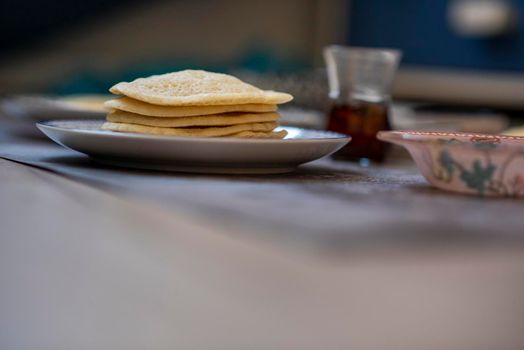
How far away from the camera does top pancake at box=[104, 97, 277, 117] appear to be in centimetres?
82

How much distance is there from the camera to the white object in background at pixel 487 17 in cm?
384

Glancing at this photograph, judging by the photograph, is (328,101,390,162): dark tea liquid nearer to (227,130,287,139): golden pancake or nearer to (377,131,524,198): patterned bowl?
(227,130,287,139): golden pancake

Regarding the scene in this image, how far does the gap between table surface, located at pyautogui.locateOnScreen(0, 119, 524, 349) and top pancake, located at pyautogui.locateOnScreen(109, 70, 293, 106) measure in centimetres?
8

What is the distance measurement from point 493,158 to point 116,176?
1.01 feet

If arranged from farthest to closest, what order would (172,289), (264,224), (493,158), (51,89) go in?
(51,89)
(172,289)
(493,158)
(264,224)

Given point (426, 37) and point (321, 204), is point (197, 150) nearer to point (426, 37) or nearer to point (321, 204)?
point (321, 204)

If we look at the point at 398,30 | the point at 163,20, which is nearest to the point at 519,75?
the point at 398,30

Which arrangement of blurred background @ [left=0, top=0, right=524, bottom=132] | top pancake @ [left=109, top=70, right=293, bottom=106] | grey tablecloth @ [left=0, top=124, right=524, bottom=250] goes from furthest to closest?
1. blurred background @ [left=0, top=0, right=524, bottom=132]
2. top pancake @ [left=109, top=70, right=293, bottom=106]
3. grey tablecloth @ [left=0, top=124, right=524, bottom=250]

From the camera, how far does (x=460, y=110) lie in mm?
1560

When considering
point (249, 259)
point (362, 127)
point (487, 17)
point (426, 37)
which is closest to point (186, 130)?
point (249, 259)

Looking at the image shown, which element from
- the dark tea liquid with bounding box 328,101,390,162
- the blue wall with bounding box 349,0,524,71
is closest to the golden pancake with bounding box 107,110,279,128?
the dark tea liquid with bounding box 328,101,390,162

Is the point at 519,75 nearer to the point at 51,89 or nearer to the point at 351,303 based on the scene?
the point at 51,89

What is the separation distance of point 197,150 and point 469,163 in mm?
232

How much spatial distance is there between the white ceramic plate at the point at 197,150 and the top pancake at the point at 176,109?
54 millimetres
